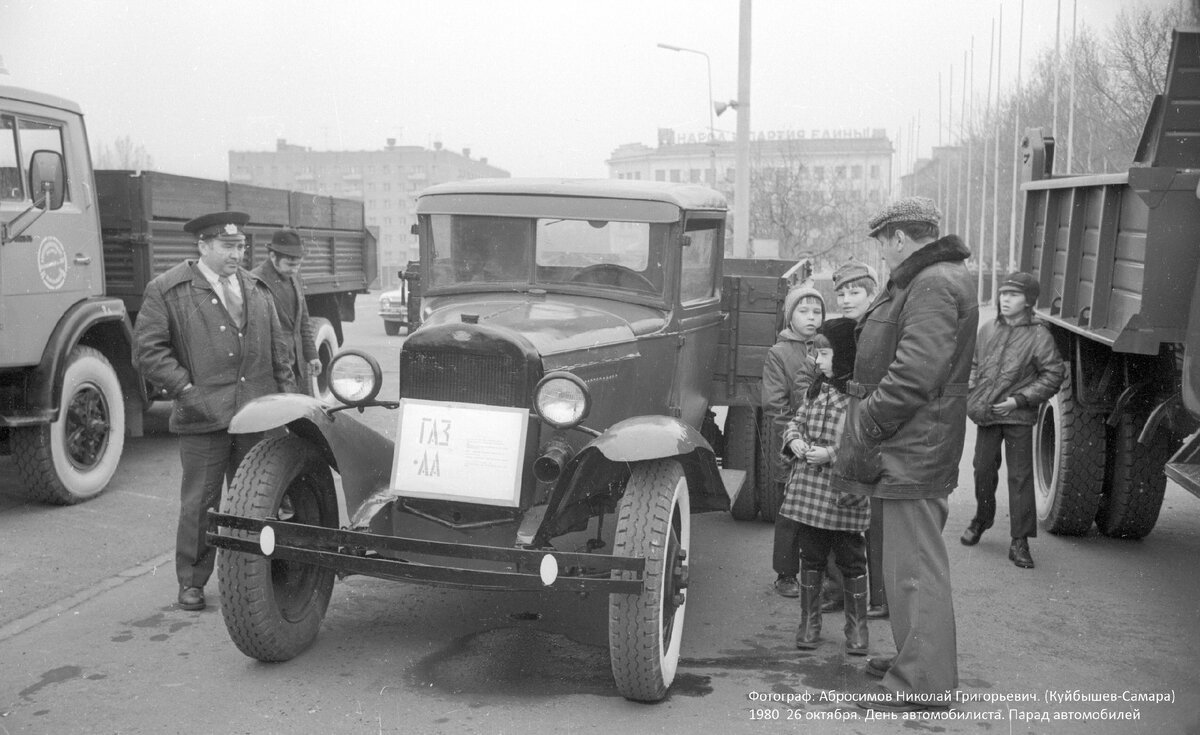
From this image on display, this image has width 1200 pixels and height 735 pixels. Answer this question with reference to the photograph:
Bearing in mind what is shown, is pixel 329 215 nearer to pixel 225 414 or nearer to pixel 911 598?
pixel 225 414

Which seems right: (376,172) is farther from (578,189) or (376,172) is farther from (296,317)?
(578,189)

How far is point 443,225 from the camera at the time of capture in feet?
19.8

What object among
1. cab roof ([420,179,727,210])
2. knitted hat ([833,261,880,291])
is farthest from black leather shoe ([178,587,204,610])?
knitted hat ([833,261,880,291])

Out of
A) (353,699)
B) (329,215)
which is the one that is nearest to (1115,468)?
(353,699)

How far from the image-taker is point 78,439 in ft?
25.3

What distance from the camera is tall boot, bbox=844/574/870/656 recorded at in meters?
4.90

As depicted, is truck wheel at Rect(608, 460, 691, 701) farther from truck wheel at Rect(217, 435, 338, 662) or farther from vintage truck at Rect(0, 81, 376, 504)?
vintage truck at Rect(0, 81, 376, 504)

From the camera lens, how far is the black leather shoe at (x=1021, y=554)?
6.33 meters

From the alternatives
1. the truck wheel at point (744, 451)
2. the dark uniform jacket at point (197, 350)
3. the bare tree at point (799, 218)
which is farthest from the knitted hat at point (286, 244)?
the bare tree at point (799, 218)

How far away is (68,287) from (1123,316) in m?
6.32

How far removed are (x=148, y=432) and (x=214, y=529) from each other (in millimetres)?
6624

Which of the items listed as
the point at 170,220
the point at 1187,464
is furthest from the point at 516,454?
the point at 170,220

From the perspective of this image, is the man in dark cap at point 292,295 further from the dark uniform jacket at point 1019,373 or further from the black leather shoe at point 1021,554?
the black leather shoe at point 1021,554

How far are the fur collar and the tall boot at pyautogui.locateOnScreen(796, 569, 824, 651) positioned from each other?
4.51ft
